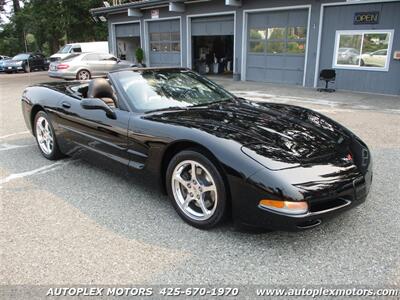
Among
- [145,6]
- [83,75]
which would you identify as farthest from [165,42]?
[83,75]

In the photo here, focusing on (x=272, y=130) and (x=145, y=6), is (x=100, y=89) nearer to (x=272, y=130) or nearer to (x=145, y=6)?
(x=272, y=130)

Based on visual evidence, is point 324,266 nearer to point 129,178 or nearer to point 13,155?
point 129,178

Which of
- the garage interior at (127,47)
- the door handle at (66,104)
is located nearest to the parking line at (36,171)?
the door handle at (66,104)

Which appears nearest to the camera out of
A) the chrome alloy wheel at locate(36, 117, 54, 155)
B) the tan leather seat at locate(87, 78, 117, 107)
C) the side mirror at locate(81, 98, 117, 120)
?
the side mirror at locate(81, 98, 117, 120)

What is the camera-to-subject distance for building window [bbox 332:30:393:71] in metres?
11.7

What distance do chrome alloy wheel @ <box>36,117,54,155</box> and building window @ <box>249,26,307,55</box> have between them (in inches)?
434

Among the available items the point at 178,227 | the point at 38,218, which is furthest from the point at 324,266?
the point at 38,218

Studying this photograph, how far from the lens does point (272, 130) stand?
10.4 ft

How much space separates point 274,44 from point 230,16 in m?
2.66

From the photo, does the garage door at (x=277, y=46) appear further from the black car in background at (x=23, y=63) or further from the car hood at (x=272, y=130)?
the black car in background at (x=23, y=63)

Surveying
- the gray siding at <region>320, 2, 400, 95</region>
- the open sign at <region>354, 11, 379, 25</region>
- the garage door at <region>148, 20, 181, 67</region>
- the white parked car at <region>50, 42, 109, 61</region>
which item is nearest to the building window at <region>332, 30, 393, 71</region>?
the gray siding at <region>320, 2, 400, 95</region>

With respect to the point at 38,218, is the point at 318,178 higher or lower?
higher

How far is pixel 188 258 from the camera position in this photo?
8.94 ft

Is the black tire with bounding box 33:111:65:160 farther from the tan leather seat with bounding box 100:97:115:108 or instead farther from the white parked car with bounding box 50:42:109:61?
the white parked car with bounding box 50:42:109:61
